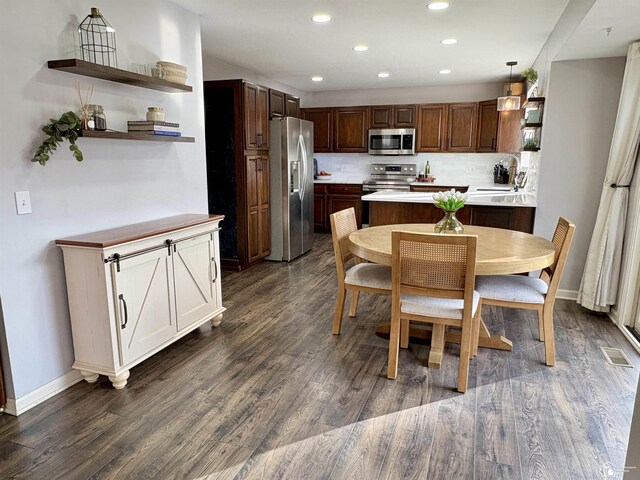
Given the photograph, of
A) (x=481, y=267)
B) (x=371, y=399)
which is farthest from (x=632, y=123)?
(x=371, y=399)

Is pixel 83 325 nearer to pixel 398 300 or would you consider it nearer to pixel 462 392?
pixel 398 300

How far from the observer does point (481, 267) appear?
8.16ft

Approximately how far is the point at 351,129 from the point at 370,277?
4.96m

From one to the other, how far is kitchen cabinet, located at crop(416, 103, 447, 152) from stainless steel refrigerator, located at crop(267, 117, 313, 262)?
2196 mm

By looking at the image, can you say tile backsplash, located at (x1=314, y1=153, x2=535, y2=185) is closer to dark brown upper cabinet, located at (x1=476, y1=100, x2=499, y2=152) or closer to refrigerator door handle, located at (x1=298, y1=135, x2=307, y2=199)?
dark brown upper cabinet, located at (x1=476, y1=100, x2=499, y2=152)

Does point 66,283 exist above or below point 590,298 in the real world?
above

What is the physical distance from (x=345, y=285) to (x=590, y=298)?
2.18 meters

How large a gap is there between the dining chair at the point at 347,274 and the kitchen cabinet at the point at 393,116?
4.20 metres

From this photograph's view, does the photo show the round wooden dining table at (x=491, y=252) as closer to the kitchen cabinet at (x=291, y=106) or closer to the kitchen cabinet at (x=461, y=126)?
the kitchen cabinet at (x=291, y=106)

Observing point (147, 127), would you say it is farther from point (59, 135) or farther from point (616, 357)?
point (616, 357)

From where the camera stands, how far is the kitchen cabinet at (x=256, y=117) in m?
4.84

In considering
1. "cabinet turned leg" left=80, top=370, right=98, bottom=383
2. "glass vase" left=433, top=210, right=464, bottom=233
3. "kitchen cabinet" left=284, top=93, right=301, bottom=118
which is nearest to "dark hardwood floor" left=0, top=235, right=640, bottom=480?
"cabinet turned leg" left=80, top=370, right=98, bottom=383

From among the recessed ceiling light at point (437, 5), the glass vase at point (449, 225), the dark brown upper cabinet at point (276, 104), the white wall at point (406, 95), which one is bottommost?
the glass vase at point (449, 225)

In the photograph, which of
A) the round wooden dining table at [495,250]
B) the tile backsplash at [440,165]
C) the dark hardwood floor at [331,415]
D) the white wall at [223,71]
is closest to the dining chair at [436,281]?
the round wooden dining table at [495,250]
